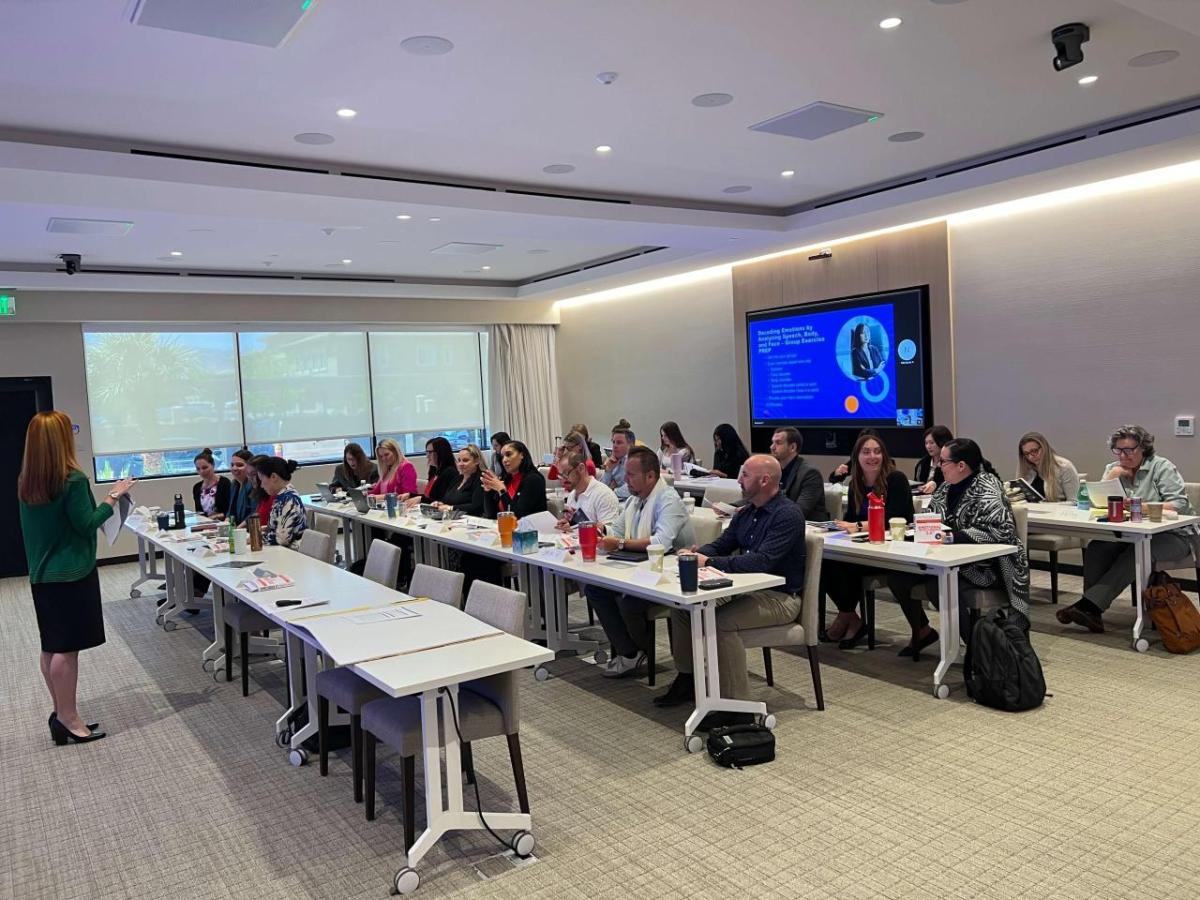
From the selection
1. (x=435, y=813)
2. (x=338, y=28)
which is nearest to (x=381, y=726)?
(x=435, y=813)

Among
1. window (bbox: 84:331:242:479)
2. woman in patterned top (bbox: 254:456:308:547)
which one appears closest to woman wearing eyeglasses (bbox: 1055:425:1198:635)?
woman in patterned top (bbox: 254:456:308:547)

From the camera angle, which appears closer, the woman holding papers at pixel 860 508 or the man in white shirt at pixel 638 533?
the man in white shirt at pixel 638 533

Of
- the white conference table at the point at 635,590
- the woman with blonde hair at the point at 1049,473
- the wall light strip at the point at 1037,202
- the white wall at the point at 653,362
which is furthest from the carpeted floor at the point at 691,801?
the white wall at the point at 653,362

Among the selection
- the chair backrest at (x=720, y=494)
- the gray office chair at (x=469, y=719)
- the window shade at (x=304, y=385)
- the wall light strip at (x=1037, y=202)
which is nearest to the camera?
the gray office chair at (x=469, y=719)

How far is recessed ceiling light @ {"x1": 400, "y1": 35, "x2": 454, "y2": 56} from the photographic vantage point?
12.5ft

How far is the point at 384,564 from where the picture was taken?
466 cm

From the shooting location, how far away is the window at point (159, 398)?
10.3 meters

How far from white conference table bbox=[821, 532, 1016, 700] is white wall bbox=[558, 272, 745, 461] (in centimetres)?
530

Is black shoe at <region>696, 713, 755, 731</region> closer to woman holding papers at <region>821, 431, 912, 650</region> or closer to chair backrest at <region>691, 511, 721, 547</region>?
chair backrest at <region>691, 511, 721, 547</region>

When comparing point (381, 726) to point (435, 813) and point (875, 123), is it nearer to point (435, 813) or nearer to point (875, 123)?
point (435, 813)

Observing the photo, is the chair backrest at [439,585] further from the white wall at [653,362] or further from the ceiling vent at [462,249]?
the white wall at [653,362]

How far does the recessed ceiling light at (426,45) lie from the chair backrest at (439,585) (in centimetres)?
225

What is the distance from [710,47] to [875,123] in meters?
1.71

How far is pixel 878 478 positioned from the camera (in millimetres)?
5422
